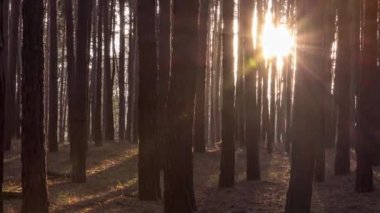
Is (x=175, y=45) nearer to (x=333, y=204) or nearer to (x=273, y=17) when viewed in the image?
(x=333, y=204)

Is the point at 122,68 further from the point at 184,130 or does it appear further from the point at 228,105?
the point at 184,130

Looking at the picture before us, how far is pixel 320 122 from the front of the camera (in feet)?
30.7

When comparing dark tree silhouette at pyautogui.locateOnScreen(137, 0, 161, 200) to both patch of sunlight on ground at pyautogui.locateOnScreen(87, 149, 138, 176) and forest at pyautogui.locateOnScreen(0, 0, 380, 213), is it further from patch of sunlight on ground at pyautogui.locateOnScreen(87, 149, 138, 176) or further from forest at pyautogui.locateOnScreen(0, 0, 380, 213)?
patch of sunlight on ground at pyautogui.locateOnScreen(87, 149, 138, 176)

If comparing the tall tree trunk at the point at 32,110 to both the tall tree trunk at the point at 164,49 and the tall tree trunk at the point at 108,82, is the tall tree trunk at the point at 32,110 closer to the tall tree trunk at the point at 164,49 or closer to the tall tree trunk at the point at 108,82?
the tall tree trunk at the point at 164,49

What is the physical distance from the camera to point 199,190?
48.4 ft

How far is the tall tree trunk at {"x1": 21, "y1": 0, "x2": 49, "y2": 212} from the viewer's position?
8.75 meters

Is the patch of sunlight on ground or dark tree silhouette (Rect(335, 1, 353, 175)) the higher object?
dark tree silhouette (Rect(335, 1, 353, 175))

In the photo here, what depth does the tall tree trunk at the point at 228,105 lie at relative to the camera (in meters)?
14.1

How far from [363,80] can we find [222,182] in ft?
16.0

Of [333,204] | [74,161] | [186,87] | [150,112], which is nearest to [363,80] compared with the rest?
[333,204]

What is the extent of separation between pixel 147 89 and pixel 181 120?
13.4 ft

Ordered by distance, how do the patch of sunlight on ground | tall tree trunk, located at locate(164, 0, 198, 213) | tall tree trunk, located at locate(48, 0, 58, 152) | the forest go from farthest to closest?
tall tree trunk, located at locate(48, 0, 58, 152), the patch of sunlight on ground, the forest, tall tree trunk, located at locate(164, 0, 198, 213)

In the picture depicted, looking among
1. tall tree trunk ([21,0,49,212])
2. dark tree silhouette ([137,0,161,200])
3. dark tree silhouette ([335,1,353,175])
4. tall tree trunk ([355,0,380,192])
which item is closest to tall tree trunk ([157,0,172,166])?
dark tree silhouette ([137,0,161,200])

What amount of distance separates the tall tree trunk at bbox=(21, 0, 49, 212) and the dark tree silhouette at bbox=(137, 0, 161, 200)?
3390 millimetres
